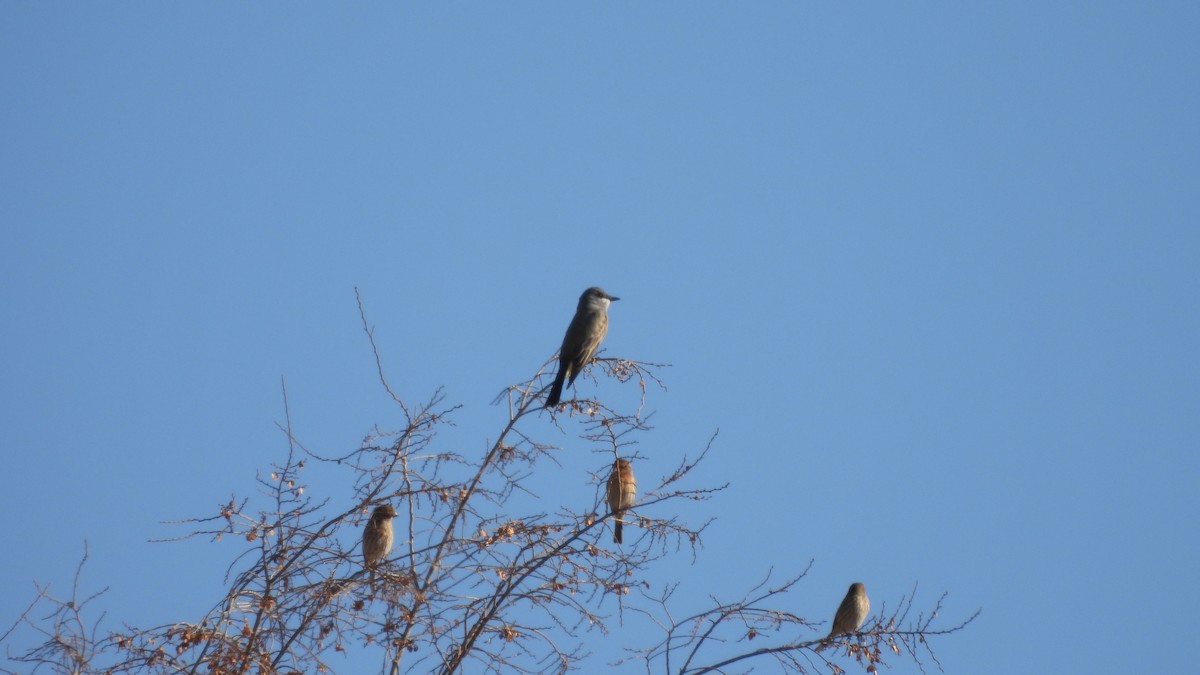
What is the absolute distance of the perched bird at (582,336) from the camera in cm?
893

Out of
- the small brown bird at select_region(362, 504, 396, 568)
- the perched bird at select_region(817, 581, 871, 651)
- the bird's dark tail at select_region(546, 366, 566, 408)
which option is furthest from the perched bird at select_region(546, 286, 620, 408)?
the perched bird at select_region(817, 581, 871, 651)

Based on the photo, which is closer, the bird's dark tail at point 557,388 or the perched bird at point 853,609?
the bird's dark tail at point 557,388

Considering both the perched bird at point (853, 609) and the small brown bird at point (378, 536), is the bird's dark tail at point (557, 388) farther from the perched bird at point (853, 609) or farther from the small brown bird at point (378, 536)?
the perched bird at point (853, 609)

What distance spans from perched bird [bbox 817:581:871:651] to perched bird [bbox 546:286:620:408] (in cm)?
267

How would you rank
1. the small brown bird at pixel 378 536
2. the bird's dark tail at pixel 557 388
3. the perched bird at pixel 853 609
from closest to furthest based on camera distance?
the bird's dark tail at pixel 557 388, the small brown bird at pixel 378 536, the perched bird at pixel 853 609

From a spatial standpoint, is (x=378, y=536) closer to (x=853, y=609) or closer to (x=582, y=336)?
(x=582, y=336)

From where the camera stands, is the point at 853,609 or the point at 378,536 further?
the point at 853,609

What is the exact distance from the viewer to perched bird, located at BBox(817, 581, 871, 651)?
10320 mm

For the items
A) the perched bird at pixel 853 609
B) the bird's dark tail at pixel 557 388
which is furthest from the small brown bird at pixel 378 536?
the perched bird at pixel 853 609

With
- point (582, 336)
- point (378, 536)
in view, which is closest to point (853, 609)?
point (582, 336)

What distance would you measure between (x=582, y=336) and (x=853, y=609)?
2.87 metres

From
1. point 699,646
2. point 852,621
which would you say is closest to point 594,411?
point 699,646

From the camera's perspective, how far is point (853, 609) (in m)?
10.3

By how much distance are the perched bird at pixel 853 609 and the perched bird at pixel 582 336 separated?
105 inches
